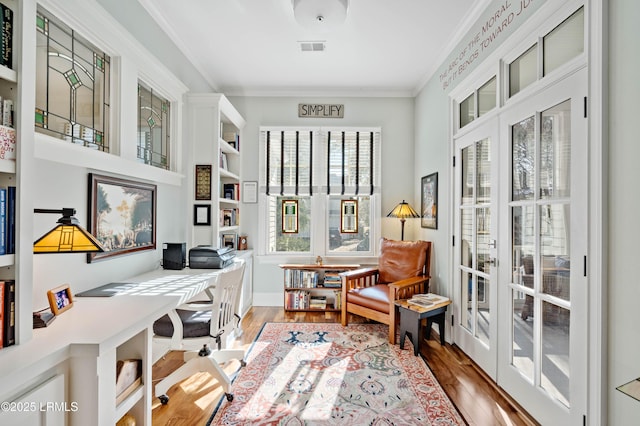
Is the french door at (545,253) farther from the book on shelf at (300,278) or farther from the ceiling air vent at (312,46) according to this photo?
the book on shelf at (300,278)

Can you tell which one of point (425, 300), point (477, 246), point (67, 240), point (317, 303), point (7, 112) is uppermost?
point (7, 112)

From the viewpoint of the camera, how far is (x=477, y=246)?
2.67m

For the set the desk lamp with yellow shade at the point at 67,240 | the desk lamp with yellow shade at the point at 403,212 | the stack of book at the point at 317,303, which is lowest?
the stack of book at the point at 317,303

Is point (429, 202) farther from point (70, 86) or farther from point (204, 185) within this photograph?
point (70, 86)

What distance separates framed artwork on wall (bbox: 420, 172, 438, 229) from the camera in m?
3.49

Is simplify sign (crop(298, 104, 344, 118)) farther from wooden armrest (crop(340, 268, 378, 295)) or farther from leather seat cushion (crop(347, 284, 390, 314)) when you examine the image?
leather seat cushion (crop(347, 284, 390, 314))

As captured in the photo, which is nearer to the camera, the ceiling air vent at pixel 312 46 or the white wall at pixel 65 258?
the white wall at pixel 65 258

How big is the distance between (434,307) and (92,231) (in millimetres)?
2745

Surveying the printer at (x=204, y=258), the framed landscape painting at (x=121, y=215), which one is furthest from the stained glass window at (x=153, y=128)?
the printer at (x=204, y=258)

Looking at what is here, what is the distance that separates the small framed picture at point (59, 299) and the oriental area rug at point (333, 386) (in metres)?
1.07

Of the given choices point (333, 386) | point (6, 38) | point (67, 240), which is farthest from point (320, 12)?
point (333, 386)

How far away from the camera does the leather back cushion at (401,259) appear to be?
351 centimetres

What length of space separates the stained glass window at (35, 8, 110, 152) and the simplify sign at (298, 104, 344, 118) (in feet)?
8.05

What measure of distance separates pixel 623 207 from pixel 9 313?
2434 mm
